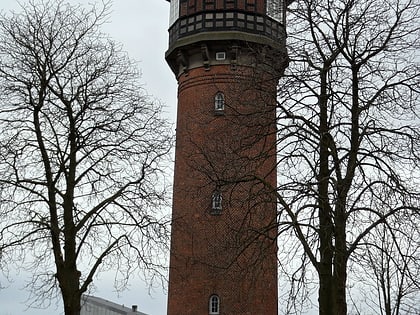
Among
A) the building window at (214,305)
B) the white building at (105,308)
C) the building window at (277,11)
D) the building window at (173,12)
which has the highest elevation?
the building window at (173,12)

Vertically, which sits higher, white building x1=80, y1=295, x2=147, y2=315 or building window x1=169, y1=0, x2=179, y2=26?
building window x1=169, y1=0, x2=179, y2=26

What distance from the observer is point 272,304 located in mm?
21172

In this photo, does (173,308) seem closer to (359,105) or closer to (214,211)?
(214,211)

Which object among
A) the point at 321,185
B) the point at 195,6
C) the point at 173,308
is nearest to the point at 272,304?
the point at 173,308

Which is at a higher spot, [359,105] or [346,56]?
[346,56]

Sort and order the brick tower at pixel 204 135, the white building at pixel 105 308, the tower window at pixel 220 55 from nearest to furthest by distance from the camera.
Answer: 1. the brick tower at pixel 204 135
2. the tower window at pixel 220 55
3. the white building at pixel 105 308

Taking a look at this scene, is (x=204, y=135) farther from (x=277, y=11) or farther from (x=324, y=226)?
(x=324, y=226)

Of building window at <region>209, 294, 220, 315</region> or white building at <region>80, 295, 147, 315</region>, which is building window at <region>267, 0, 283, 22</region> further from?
white building at <region>80, 295, 147, 315</region>

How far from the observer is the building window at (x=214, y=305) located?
68.4 ft

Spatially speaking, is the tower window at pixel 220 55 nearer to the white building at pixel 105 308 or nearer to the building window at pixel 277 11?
the building window at pixel 277 11

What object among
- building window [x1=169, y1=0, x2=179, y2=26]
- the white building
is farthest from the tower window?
the white building

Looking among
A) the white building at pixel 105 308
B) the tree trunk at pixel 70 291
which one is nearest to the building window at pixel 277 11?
the tree trunk at pixel 70 291

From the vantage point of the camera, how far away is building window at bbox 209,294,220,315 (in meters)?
20.8

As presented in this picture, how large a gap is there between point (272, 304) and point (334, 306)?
11.7 metres
